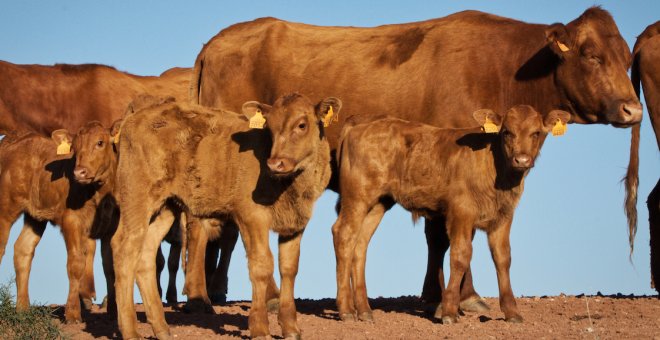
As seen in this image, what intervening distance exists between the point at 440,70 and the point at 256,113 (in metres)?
4.19

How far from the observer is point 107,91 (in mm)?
21938

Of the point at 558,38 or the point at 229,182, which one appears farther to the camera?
the point at 558,38

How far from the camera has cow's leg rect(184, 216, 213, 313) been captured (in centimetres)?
1588

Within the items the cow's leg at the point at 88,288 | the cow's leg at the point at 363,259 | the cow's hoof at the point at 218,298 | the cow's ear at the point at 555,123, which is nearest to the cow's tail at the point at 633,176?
the cow's ear at the point at 555,123

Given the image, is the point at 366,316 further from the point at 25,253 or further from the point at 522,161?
the point at 25,253

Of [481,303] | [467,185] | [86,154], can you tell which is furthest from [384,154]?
[86,154]

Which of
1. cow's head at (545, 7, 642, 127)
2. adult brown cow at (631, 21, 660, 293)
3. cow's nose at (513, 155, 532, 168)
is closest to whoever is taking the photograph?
cow's nose at (513, 155, 532, 168)

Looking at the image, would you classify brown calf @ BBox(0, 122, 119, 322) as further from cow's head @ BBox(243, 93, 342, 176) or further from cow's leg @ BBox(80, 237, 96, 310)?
cow's head @ BBox(243, 93, 342, 176)

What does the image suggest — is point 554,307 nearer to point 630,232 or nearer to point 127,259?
point 630,232

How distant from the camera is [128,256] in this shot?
12.9m

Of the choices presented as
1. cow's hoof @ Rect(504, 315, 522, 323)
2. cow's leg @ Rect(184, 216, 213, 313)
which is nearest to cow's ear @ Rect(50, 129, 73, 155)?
cow's leg @ Rect(184, 216, 213, 313)

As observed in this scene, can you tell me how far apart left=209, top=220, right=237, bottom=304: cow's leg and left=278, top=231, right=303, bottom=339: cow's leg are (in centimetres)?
496

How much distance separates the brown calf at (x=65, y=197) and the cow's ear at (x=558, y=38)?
5.38 metres

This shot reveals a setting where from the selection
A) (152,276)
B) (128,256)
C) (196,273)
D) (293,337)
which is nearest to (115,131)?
(196,273)
